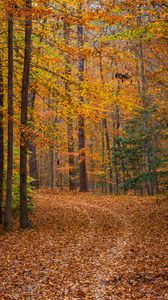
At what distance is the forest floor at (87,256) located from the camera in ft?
24.9

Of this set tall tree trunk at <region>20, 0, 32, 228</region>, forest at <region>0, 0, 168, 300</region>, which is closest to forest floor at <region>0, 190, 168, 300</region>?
forest at <region>0, 0, 168, 300</region>

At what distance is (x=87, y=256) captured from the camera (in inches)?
397

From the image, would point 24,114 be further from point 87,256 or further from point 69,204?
point 69,204

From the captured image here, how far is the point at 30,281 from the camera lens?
8.27m

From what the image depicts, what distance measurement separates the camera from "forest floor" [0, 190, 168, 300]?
24.9ft

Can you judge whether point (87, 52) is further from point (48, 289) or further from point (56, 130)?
point (48, 289)

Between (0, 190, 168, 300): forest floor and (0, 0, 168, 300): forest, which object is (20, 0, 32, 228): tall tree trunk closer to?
(0, 0, 168, 300): forest

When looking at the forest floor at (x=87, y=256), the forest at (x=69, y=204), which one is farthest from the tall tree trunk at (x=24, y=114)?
the forest floor at (x=87, y=256)

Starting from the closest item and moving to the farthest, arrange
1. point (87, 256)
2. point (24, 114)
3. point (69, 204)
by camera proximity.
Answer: point (87, 256), point (24, 114), point (69, 204)

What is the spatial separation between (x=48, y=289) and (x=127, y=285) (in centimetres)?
172

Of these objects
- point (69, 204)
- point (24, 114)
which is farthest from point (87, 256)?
point (69, 204)

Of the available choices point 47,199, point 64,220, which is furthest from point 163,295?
point 47,199

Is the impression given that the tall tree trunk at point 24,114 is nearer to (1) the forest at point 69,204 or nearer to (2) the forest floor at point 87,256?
(1) the forest at point 69,204

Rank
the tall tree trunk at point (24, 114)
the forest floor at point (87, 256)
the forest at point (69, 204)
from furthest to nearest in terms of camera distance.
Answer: the tall tree trunk at point (24, 114) → the forest at point (69, 204) → the forest floor at point (87, 256)
